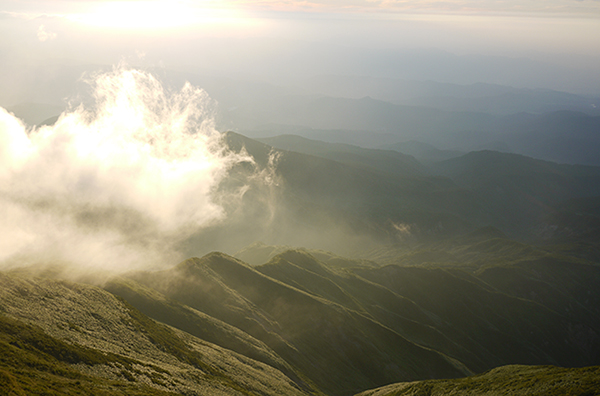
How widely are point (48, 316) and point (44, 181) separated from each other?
6691 inches

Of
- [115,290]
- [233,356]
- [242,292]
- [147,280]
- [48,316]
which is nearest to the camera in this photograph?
[48,316]

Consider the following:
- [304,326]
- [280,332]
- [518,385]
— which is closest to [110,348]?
[280,332]

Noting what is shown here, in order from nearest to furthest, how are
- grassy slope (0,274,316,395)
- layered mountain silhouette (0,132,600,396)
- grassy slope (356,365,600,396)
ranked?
grassy slope (0,274,316,395) < layered mountain silhouette (0,132,600,396) < grassy slope (356,365,600,396)

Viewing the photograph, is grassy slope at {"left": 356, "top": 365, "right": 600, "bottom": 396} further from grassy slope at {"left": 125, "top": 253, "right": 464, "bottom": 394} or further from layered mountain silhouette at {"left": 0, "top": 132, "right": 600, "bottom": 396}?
grassy slope at {"left": 125, "top": 253, "right": 464, "bottom": 394}

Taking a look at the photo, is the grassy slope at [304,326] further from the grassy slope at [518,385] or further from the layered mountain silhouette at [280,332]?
the grassy slope at [518,385]

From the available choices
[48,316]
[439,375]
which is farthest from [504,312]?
[48,316]

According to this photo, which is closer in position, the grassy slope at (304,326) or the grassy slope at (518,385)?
the grassy slope at (518,385)

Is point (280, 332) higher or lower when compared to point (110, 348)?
lower

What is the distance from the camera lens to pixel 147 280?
108562 mm

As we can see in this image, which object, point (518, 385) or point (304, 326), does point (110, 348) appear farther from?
point (518, 385)

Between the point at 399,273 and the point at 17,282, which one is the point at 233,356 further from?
the point at 399,273

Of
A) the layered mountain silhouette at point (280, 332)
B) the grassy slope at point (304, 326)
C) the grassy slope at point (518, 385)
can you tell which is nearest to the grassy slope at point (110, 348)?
the layered mountain silhouette at point (280, 332)

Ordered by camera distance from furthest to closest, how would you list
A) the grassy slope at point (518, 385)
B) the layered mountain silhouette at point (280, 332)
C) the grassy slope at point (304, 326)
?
the grassy slope at point (304, 326)
the grassy slope at point (518, 385)
the layered mountain silhouette at point (280, 332)

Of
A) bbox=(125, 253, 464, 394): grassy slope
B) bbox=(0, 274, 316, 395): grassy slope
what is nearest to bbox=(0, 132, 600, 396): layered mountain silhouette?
bbox=(0, 274, 316, 395): grassy slope
